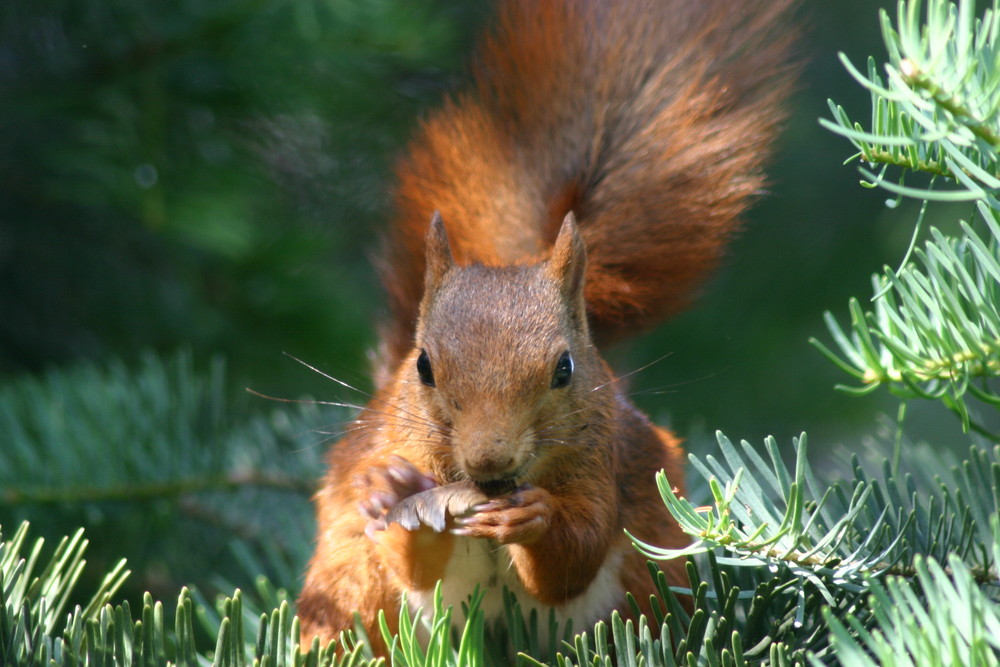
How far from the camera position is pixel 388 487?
114 cm

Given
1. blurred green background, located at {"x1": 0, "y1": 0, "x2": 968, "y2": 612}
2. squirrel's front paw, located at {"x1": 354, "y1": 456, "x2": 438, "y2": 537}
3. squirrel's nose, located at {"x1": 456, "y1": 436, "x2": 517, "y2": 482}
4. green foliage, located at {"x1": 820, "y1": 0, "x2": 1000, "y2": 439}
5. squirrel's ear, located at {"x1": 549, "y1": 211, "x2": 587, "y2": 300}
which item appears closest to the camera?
green foliage, located at {"x1": 820, "y1": 0, "x2": 1000, "y2": 439}

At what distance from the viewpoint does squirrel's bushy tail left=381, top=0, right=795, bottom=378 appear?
132 centimetres

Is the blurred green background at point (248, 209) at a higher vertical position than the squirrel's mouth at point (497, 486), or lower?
higher

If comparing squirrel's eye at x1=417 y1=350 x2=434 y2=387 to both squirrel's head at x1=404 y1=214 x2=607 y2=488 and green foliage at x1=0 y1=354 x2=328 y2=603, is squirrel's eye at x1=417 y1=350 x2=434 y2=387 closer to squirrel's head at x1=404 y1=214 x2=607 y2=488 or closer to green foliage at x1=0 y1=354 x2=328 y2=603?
squirrel's head at x1=404 y1=214 x2=607 y2=488

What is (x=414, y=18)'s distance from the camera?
63.6 inches

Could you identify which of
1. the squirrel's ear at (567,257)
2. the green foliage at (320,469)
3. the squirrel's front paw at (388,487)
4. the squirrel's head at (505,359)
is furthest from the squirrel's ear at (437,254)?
the green foliage at (320,469)

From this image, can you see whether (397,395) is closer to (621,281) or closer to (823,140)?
(621,281)

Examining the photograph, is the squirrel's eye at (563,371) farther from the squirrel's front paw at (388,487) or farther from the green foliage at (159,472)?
the green foliage at (159,472)

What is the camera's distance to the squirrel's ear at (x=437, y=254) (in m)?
1.30

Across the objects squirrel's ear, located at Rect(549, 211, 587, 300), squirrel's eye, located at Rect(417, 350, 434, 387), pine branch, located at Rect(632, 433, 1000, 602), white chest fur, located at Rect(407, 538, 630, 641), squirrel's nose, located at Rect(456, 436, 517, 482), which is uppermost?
squirrel's ear, located at Rect(549, 211, 587, 300)

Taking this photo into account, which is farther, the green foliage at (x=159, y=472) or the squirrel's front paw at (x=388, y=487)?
the green foliage at (x=159, y=472)

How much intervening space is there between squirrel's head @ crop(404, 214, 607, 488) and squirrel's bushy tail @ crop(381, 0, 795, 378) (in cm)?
16

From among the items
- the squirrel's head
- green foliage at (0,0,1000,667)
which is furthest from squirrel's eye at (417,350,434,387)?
green foliage at (0,0,1000,667)

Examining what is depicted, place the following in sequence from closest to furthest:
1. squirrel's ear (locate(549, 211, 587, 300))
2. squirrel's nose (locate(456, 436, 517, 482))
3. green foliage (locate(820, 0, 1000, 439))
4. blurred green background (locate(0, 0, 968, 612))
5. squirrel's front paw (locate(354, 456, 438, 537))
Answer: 1. green foliage (locate(820, 0, 1000, 439))
2. squirrel's nose (locate(456, 436, 517, 482))
3. squirrel's front paw (locate(354, 456, 438, 537))
4. squirrel's ear (locate(549, 211, 587, 300))
5. blurred green background (locate(0, 0, 968, 612))
